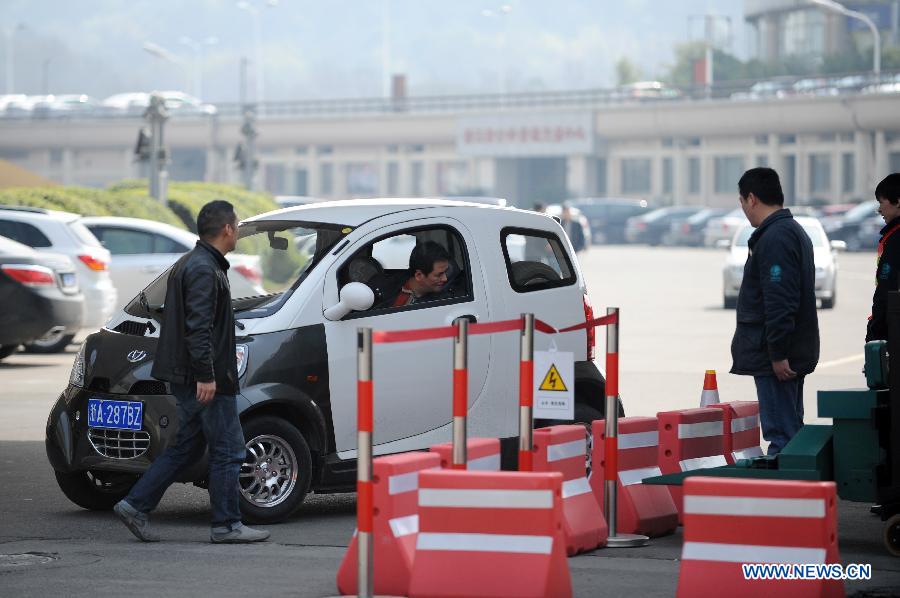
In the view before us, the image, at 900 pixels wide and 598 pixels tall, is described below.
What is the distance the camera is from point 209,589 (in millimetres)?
7594

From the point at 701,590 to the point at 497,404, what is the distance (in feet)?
10.6

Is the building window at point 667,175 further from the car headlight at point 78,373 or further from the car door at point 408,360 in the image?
the car headlight at point 78,373

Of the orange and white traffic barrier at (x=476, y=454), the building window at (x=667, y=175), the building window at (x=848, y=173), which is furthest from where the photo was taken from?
the building window at (x=667, y=175)

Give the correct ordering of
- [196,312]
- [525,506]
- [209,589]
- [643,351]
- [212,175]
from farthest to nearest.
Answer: [212,175] → [643,351] → [196,312] → [209,589] → [525,506]

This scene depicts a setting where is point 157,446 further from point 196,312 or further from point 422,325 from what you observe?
point 422,325

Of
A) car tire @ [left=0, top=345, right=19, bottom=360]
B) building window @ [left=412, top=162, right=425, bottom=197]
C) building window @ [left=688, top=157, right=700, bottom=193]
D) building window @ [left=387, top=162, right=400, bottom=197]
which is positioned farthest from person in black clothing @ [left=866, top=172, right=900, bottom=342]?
building window @ [left=387, top=162, right=400, bottom=197]

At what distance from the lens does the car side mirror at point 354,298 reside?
9438 millimetres

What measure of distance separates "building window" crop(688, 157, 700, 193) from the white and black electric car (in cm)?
7001

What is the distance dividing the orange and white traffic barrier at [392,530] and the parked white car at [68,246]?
42.9 feet

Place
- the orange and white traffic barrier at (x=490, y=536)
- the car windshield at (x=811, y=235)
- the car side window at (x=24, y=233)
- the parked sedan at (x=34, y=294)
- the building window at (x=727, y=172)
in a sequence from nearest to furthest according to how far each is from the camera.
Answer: the orange and white traffic barrier at (x=490, y=536) < the parked sedan at (x=34, y=294) < the car side window at (x=24, y=233) < the car windshield at (x=811, y=235) < the building window at (x=727, y=172)

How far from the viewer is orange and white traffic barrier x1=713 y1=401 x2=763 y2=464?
10.0 metres

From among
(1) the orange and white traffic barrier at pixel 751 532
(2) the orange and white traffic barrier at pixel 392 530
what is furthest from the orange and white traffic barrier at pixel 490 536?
(1) the orange and white traffic barrier at pixel 751 532

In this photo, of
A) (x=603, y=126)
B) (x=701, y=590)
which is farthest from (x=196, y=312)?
(x=603, y=126)

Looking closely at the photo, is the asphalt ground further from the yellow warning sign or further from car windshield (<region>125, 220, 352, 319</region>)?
car windshield (<region>125, 220, 352, 319</region>)
